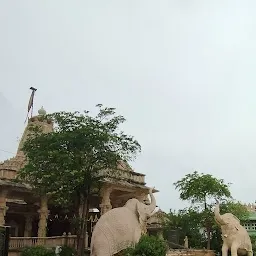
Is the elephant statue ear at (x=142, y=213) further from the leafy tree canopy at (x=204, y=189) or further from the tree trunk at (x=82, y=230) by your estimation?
the leafy tree canopy at (x=204, y=189)

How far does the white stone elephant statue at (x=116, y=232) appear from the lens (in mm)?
14609

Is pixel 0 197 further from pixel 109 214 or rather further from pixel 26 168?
pixel 109 214

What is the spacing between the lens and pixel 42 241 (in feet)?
82.4

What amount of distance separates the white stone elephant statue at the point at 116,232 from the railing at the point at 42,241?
32.0ft

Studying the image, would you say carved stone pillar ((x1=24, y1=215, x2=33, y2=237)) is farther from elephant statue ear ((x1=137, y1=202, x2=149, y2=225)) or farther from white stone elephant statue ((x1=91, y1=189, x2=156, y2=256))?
white stone elephant statue ((x1=91, y1=189, x2=156, y2=256))

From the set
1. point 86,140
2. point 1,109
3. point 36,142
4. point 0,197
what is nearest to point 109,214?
point 86,140

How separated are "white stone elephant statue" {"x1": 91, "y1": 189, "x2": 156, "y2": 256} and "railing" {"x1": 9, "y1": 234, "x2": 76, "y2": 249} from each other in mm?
9740

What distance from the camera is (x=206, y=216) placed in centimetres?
2755

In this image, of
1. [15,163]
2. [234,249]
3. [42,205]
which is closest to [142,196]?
[42,205]

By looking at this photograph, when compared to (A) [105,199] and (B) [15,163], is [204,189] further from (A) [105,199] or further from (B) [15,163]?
(B) [15,163]

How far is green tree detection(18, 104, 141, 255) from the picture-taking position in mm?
20609

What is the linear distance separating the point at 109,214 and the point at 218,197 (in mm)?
14730

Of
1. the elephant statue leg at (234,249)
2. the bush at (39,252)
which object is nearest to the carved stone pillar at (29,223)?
the bush at (39,252)

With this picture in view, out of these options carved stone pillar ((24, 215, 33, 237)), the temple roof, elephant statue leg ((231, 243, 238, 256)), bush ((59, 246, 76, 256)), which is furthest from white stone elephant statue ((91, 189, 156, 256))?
carved stone pillar ((24, 215, 33, 237))
